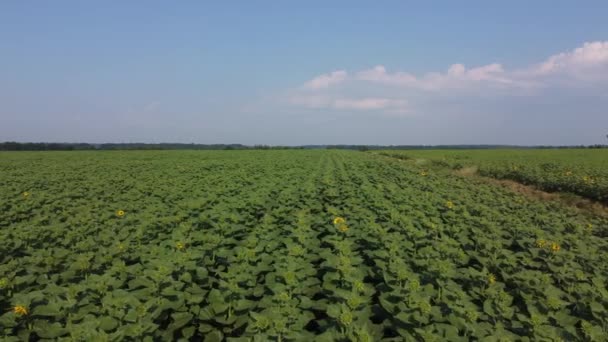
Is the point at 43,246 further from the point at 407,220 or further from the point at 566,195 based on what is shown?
the point at 566,195

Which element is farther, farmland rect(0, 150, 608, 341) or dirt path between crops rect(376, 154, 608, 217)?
dirt path between crops rect(376, 154, 608, 217)

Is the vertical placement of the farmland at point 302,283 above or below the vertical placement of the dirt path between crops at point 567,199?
above

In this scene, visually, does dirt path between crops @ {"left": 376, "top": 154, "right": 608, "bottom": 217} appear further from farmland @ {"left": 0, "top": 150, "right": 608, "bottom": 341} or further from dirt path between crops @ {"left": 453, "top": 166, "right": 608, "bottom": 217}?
farmland @ {"left": 0, "top": 150, "right": 608, "bottom": 341}

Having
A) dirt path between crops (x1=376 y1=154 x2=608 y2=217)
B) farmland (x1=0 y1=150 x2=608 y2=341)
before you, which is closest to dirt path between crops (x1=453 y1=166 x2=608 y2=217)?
dirt path between crops (x1=376 y1=154 x2=608 y2=217)

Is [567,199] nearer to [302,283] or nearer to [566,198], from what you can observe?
[566,198]

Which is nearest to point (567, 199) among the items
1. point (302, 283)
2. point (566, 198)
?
point (566, 198)

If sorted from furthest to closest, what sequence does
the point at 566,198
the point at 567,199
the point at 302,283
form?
the point at 566,198
the point at 567,199
the point at 302,283

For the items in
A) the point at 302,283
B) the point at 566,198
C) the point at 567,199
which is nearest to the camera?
the point at 302,283

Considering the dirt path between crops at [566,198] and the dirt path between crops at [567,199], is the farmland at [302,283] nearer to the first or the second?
the dirt path between crops at [567,199]

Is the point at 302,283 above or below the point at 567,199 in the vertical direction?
above

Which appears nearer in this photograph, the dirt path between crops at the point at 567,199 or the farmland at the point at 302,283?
the farmland at the point at 302,283

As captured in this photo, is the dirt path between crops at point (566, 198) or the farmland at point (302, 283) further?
the dirt path between crops at point (566, 198)

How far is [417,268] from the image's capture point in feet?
13.2

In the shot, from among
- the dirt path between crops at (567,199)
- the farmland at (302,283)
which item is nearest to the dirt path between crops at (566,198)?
the dirt path between crops at (567,199)
